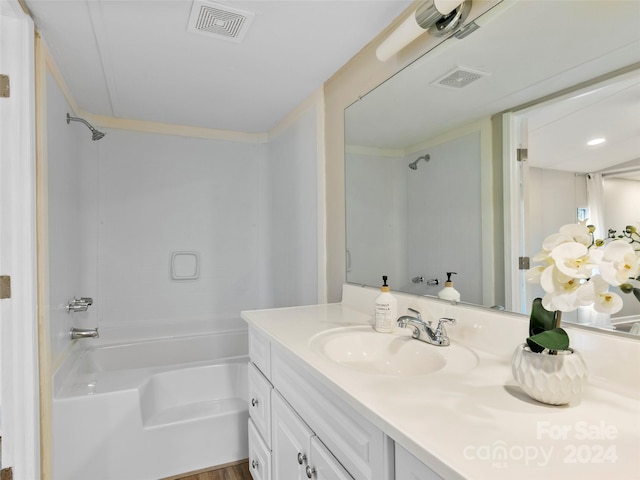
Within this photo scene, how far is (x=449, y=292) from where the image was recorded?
4.20ft

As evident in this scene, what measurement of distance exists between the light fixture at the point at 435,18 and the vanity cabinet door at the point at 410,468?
123 centimetres

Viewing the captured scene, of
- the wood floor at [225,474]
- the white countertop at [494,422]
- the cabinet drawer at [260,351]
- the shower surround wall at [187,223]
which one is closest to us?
the white countertop at [494,422]

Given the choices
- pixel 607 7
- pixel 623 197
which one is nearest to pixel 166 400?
pixel 623 197

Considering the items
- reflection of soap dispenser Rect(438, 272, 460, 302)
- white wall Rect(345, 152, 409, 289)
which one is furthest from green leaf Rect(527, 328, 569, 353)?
white wall Rect(345, 152, 409, 289)

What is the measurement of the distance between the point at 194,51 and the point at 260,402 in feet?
5.36

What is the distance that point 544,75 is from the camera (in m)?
0.97

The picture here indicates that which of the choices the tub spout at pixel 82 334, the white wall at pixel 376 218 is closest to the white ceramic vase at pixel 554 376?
the white wall at pixel 376 218

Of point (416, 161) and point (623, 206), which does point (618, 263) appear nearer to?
point (623, 206)

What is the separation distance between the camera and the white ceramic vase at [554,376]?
0.69 metres

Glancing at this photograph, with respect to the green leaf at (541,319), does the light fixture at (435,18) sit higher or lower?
higher

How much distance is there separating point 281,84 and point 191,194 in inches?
50.1

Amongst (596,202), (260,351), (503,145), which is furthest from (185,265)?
(596,202)

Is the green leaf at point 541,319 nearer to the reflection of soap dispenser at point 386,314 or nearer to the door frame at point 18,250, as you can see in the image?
A: the reflection of soap dispenser at point 386,314

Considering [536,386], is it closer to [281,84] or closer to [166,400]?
[281,84]
